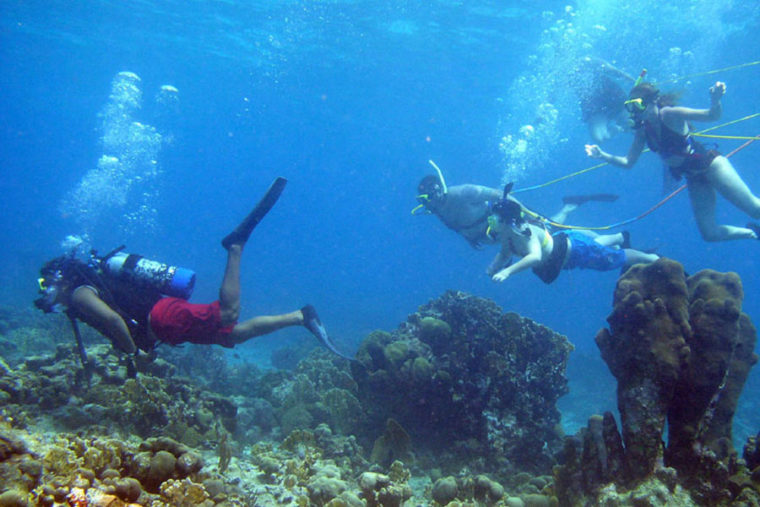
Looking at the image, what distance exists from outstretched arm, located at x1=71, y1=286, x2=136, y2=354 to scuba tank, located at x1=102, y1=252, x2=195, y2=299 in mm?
474

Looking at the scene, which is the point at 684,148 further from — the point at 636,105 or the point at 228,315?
the point at 228,315

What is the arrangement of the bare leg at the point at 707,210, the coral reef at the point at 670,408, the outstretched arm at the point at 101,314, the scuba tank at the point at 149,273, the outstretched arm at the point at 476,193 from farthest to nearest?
the outstretched arm at the point at 476,193
the bare leg at the point at 707,210
the scuba tank at the point at 149,273
the outstretched arm at the point at 101,314
the coral reef at the point at 670,408

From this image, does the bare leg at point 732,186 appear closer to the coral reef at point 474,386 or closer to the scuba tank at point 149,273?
the coral reef at point 474,386

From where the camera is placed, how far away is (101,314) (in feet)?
17.1

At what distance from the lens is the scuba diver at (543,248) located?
21.5 feet

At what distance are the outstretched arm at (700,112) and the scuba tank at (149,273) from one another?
7910 millimetres

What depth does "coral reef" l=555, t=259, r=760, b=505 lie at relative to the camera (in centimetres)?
339

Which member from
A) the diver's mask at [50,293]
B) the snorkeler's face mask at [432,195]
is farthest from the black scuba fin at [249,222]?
the snorkeler's face mask at [432,195]

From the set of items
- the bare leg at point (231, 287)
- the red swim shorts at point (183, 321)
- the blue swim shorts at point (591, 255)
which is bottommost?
the red swim shorts at point (183, 321)

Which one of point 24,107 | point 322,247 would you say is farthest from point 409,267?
point 24,107

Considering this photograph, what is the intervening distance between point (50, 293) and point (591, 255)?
28.9 feet

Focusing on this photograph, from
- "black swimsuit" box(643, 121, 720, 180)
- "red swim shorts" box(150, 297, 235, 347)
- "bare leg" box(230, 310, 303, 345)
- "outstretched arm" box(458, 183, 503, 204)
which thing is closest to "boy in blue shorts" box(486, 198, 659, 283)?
"outstretched arm" box(458, 183, 503, 204)

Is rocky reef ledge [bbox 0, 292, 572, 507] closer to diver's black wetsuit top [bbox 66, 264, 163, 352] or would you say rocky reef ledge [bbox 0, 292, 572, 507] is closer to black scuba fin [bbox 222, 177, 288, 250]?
diver's black wetsuit top [bbox 66, 264, 163, 352]

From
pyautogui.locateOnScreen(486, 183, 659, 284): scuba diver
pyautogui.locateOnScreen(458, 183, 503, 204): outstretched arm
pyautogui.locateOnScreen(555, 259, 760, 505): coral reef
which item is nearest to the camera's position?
pyautogui.locateOnScreen(555, 259, 760, 505): coral reef
